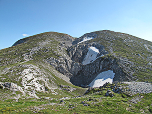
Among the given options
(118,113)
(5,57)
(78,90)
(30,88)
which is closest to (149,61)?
(78,90)

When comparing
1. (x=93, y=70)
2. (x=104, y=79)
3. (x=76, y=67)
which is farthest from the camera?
(x=76, y=67)

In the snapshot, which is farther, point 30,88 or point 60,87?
point 60,87

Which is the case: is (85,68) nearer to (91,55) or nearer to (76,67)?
(76,67)

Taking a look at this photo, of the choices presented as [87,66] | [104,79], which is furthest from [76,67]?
[104,79]

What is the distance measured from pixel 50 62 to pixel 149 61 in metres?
66.2

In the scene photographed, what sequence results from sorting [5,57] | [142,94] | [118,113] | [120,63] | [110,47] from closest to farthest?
[118,113]
[142,94]
[120,63]
[5,57]
[110,47]

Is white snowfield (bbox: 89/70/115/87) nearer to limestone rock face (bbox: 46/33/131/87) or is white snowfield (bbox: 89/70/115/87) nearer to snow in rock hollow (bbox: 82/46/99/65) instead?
limestone rock face (bbox: 46/33/131/87)

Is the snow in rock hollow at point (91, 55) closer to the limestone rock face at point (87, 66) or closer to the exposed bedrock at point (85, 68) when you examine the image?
the limestone rock face at point (87, 66)

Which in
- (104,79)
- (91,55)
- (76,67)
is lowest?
(104,79)

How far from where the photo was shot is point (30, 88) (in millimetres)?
37094

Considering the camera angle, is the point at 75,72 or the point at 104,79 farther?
the point at 75,72

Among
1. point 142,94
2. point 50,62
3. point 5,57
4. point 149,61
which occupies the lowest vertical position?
point 142,94

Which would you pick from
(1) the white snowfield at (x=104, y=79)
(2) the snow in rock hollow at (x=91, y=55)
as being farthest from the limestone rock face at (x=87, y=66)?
(1) the white snowfield at (x=104, y=79)

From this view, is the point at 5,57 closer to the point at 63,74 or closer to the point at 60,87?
the point at 63,74
